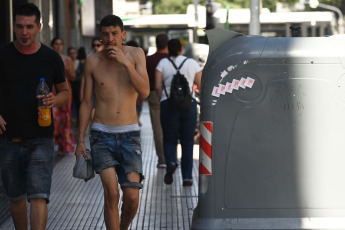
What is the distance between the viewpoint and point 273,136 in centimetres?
527

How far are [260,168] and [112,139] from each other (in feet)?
4.34

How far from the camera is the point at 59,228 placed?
7.60m

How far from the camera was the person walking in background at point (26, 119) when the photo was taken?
585 cm

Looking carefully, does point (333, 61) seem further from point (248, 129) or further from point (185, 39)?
point (185, 39)

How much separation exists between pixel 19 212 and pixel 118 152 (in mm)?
824

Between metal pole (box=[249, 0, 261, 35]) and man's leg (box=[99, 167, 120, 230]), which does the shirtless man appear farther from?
metal pole (box=[249, 0, 261, 35])

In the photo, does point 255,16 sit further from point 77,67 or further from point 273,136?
point 273,136

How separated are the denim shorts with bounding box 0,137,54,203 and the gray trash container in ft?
4.00

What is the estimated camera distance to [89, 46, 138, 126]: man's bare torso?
6.17 metres

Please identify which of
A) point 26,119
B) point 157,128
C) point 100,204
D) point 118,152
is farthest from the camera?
point 157,128

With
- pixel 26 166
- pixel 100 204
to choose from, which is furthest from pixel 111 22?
pixel 100 204

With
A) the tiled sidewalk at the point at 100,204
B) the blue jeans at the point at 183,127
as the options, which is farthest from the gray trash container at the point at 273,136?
the blue jeans at the point at 183,127

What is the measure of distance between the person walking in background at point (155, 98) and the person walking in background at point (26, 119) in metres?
5.32

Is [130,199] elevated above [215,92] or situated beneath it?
situated beneath
